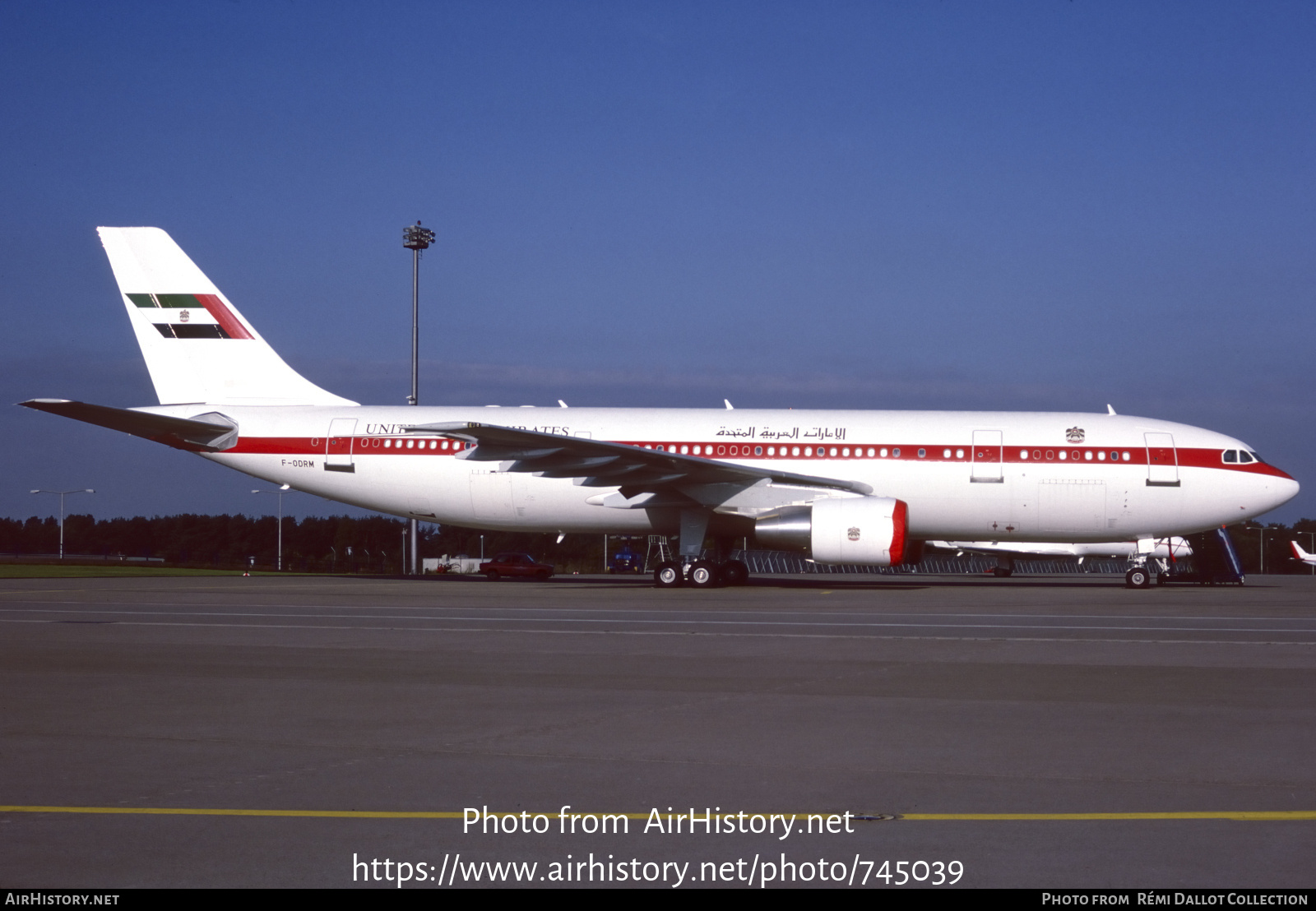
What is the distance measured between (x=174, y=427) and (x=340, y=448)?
151 inches

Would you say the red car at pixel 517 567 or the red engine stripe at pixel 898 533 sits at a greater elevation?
the red engine stripe at pixel 898 533

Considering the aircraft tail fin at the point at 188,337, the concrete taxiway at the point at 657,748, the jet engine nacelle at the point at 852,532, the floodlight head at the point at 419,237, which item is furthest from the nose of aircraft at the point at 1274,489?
the floodlight head at the point at 419,237

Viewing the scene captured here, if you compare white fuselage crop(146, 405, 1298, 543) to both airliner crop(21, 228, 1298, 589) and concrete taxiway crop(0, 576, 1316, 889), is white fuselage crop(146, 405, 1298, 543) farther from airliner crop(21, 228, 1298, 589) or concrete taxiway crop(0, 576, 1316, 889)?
concrete taxiway crop(0, 576, 1316, 889)

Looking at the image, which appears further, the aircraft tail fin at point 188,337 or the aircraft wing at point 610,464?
the aircraft tail fin at point 188,337

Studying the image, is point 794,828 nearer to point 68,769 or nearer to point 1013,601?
point 68,769

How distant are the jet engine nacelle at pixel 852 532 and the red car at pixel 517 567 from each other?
59.0 ft

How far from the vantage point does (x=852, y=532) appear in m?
22.8

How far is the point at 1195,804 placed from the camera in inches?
200

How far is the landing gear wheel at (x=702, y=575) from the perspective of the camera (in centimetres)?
2523

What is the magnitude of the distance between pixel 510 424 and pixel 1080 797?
2213 cm

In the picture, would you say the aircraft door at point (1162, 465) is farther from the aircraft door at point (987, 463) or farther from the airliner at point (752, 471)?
the aircraft door at point (987, 463)

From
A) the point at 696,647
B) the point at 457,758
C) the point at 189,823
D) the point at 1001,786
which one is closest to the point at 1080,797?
the point at 1001,786

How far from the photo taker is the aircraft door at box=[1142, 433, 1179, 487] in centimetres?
2489

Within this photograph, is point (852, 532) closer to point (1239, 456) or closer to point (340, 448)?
point (1239, 456)
